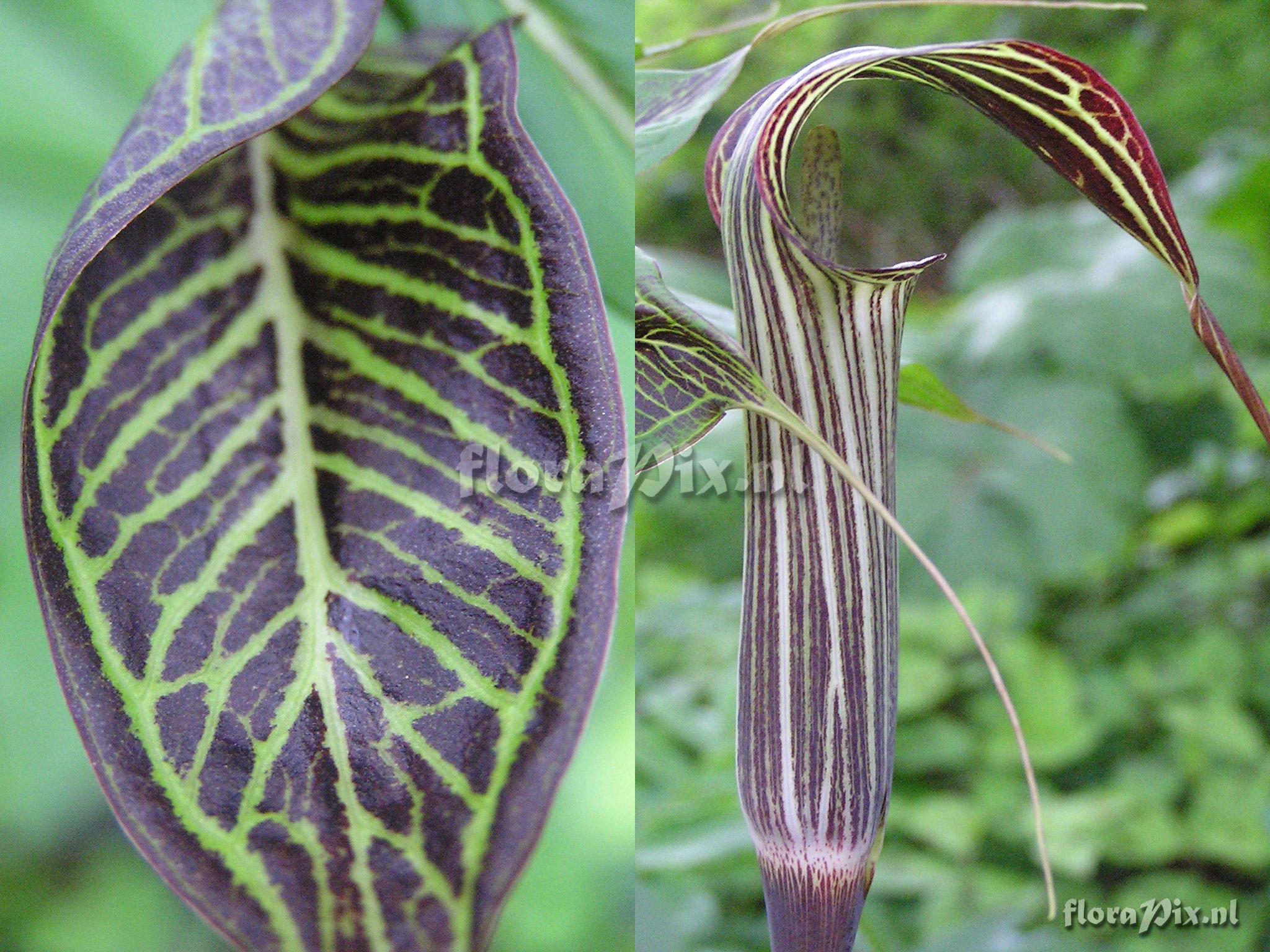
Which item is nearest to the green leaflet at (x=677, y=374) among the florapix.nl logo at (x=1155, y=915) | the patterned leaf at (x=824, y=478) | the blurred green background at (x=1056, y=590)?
the patterned leaf at (x=824, y=478)

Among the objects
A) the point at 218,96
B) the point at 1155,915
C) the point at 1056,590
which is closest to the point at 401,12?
the point at 218,96

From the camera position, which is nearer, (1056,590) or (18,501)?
(18,501)

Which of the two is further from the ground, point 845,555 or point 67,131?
point 67,131

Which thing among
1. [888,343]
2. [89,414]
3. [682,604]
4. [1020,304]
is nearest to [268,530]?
[89,414]

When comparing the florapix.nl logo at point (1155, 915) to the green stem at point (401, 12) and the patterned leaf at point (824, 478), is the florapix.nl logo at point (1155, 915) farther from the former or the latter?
the green stem at point (401, 12)

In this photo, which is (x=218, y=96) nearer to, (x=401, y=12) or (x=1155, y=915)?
(x=401, y=12)

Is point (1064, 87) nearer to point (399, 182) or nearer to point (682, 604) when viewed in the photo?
point (399, 182)
